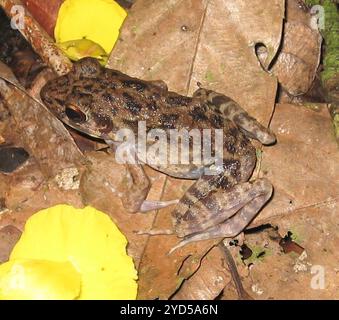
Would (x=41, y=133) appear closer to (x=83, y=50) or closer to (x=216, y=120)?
(x=83, y=50)

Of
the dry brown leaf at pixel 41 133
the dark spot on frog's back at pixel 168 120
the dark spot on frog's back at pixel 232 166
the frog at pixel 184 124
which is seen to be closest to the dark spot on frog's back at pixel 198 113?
the frog at pixel 184 124

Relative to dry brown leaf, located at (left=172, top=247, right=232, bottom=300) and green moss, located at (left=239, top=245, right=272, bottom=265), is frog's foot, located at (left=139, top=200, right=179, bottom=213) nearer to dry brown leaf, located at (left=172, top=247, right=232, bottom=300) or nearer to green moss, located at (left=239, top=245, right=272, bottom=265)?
dry brown leaf, located at (left=172, top=247, right=232, bottom=300)

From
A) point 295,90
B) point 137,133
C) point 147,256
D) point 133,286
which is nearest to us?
point 133,286

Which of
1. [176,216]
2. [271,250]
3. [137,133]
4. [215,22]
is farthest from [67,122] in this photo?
[271,250]

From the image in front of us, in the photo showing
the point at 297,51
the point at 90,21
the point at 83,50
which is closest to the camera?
the point at 83,50

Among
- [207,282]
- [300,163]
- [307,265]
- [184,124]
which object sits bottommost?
[307,265]

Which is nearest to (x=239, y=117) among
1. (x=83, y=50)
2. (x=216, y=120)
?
(x=216, y=120)

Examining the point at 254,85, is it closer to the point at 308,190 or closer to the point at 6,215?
the point at 308,190
